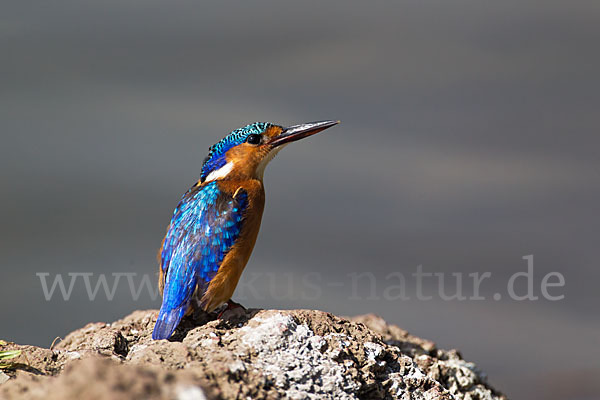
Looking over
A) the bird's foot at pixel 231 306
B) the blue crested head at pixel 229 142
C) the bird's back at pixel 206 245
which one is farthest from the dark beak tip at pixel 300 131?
the bird's foot at pixel 231 306

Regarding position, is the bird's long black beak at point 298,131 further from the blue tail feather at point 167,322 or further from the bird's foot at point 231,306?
the blue tail feather at point 167,322

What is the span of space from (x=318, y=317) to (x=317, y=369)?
51 cm

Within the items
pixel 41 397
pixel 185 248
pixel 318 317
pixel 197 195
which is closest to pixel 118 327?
pixel 185 248

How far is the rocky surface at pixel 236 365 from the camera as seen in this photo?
2.32m

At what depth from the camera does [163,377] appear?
92.7 inches

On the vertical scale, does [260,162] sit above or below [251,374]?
above

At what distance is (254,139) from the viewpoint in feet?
15.4

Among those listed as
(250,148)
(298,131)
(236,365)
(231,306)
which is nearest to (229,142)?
(250,148)

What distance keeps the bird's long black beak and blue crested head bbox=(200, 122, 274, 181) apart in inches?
4.7

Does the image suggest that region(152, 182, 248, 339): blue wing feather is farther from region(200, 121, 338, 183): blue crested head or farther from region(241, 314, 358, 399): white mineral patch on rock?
region(241, 314, 358, 399): white mineral patch on rock

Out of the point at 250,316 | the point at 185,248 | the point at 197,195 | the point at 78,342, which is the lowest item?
the point at 78,342

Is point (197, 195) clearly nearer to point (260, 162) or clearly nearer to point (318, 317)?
point (260, 162)

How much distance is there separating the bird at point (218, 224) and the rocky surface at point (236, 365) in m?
0.27

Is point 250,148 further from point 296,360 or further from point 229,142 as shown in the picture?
point 296,360
